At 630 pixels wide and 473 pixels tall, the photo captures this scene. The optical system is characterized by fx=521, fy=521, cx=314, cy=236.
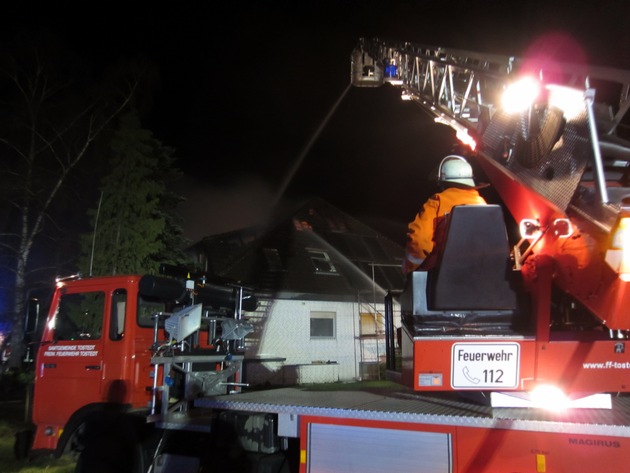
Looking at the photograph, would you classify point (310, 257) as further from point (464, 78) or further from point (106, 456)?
point (106, 456)

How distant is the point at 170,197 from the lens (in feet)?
46.6

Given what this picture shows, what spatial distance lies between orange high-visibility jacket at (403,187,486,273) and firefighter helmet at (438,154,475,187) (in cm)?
16

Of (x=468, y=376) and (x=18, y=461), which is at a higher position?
(x=468, y=376)

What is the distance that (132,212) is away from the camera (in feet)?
42.2

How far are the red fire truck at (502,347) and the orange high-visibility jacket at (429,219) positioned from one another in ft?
1.00

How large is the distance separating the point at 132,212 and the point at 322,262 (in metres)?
8.09

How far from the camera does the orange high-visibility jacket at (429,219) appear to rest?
12.5ft

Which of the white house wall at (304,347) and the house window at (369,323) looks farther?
the house window at (369,323)

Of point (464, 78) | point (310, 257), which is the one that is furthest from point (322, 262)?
point (464, 78)

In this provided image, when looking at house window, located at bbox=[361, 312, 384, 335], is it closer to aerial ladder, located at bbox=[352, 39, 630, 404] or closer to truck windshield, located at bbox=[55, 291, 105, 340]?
truck windshield, located at bbox=[55, 291, 105, 340]

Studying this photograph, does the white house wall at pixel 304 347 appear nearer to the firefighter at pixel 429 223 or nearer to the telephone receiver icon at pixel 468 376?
the firefighter at pixel 429 223

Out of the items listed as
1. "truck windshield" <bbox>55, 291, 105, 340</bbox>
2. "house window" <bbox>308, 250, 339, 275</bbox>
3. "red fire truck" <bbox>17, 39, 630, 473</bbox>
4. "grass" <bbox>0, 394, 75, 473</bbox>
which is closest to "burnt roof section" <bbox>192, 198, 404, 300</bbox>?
"house window" <bbox>308, 250, 339, 275</bbox>

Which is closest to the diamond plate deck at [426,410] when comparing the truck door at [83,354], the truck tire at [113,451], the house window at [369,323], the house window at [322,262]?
the truck tire at [113,451]

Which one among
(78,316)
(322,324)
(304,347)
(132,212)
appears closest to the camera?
(78,316)
